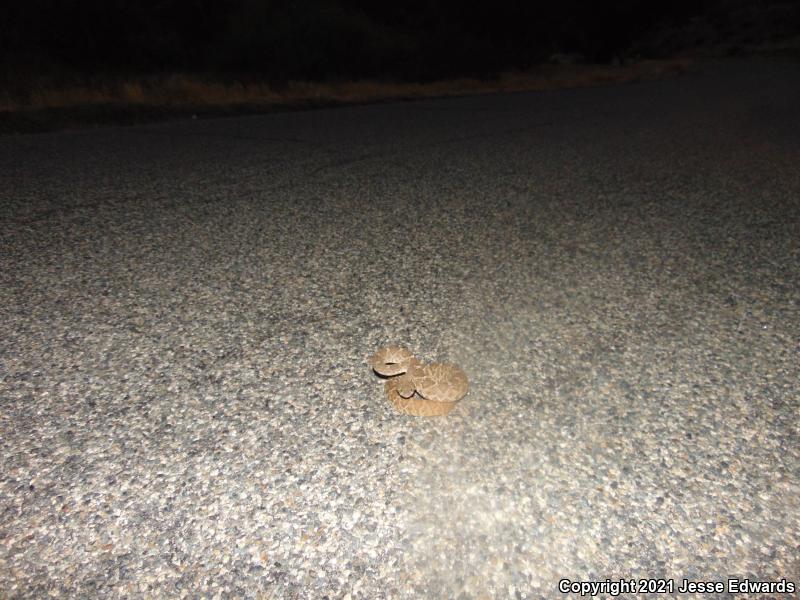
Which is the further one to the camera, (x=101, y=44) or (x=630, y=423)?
(x=101, y=44)

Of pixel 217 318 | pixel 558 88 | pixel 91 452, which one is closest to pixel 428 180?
pixel 217 318

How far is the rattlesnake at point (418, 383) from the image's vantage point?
2.04 meters

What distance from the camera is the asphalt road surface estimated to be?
1490 millimetres

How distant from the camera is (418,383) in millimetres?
2111

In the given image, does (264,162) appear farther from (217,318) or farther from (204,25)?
(204,25)

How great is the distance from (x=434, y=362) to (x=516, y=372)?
1.26 feet

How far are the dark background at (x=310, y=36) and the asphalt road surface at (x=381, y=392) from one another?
9.24m

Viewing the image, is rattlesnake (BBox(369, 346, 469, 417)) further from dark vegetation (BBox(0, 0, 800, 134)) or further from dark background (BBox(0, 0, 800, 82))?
dark background (BBox(0, 0, 800, 82))

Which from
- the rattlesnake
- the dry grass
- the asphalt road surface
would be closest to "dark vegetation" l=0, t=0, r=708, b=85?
the dry grass

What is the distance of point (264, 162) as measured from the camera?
577 centimetres

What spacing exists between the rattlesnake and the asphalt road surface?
0.26ft

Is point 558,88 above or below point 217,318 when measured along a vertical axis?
below

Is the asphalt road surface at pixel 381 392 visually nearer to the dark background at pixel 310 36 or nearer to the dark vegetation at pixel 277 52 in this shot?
the dark vegetation at pixel 277 52

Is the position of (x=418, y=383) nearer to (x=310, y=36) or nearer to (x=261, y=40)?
(x=310, y=36)
